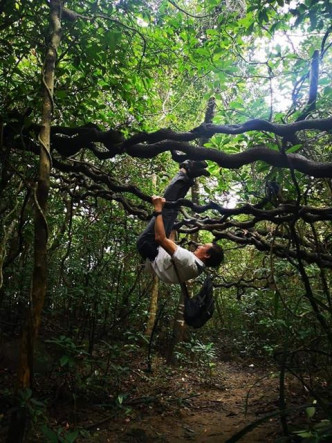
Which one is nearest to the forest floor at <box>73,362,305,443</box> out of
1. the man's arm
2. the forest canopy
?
the forest canopy

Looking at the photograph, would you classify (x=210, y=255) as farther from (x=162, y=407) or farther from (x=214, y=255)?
(x=162, y=407)

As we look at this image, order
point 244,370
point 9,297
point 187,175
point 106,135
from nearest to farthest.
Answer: point 106,135 → point 187,175 → point 9,297 → point 244,370

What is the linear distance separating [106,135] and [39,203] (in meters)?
1.20

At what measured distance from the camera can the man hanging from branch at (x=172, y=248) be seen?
3.09m

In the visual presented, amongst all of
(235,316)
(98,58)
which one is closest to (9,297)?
(98,58)

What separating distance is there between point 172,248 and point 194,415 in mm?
3224

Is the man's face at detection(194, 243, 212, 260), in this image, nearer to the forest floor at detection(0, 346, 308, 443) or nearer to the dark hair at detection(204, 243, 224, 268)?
the dark hair at detection(204, 243, 224, 268)

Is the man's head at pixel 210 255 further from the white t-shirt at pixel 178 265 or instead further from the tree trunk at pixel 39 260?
the tree trunk at pixel 39 260

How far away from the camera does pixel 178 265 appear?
3117mm

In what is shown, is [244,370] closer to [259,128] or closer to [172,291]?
[172,291]

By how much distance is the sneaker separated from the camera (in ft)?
11.1

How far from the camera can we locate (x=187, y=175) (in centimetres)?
347

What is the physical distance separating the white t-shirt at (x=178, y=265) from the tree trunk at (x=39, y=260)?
4.03 feet

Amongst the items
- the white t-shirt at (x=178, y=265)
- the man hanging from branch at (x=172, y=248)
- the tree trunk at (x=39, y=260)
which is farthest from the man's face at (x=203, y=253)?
the tree trunk at (x=39, y=260)
